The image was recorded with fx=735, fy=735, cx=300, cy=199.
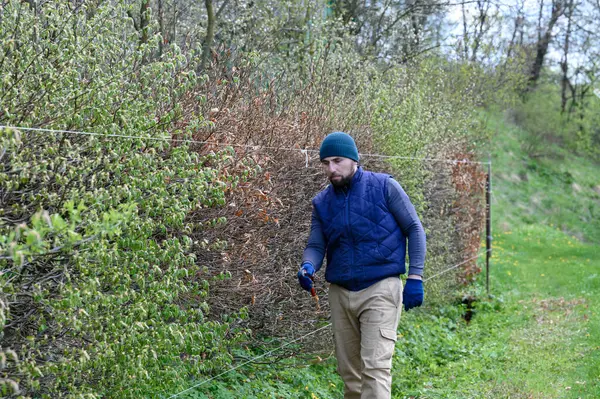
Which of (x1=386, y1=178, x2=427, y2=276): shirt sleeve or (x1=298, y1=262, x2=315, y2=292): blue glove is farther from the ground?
(x1=386, y1=178, x2=427, y2=276): shirt sleeve

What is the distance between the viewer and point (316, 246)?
5.13m

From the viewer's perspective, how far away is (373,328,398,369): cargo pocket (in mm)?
4745

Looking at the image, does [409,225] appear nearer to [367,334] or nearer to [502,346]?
[367,334]

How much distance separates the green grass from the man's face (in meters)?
1.89

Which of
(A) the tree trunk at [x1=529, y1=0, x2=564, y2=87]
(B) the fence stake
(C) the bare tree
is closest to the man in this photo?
(B) the fence stake

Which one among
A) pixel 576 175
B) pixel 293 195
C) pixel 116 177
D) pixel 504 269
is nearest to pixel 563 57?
pixel 576 175

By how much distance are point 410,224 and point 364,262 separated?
1.32 feet

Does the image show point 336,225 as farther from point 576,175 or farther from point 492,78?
point 576,175

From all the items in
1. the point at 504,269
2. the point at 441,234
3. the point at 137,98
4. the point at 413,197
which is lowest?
the point at 504,269

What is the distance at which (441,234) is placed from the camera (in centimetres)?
1095

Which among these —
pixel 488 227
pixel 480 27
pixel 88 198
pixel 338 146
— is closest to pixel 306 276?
pixel 338 146

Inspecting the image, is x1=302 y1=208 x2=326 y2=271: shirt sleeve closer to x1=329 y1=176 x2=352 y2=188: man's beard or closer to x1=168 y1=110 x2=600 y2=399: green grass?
x1=329 y1=176 x2=352 y2=188: man's beard

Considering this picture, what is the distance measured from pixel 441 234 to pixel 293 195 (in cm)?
533

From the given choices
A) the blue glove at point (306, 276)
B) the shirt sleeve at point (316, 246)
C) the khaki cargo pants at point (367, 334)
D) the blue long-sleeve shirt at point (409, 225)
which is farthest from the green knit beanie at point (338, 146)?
the khaki cargo pants at point (367, 334)
